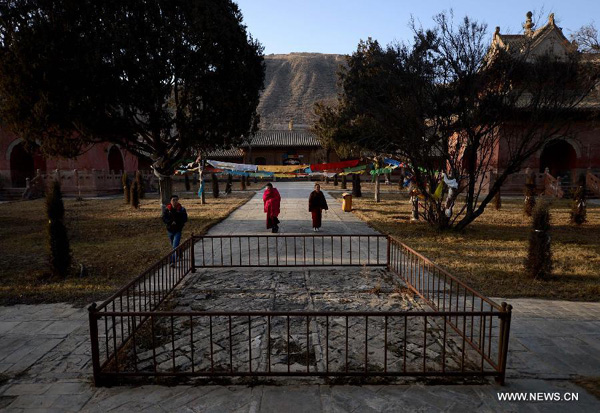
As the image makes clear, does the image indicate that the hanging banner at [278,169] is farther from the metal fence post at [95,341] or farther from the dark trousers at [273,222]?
the metal fence post at [95,341]

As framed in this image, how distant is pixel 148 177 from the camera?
31.9 metres

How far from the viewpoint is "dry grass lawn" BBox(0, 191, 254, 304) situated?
21.4 ft

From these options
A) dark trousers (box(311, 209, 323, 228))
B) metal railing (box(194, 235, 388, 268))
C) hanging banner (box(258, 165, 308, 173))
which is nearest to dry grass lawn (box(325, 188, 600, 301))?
metal railing (box(194, 235, 388, 268))

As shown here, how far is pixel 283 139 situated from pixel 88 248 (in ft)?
137

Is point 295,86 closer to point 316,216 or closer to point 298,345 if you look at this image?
point 316,216

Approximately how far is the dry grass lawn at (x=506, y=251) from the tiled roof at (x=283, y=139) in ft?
111

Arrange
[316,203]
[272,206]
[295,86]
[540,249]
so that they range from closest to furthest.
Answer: [540,249]
[272,206]
[316,203]
[295,86]

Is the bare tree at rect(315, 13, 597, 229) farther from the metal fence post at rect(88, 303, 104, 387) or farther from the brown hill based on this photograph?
the brown hill

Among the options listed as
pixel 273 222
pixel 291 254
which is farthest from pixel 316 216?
pixel 291 254

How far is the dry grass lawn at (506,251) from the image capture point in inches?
256

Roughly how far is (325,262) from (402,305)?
9.21 feet

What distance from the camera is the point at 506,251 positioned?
9.22 metres

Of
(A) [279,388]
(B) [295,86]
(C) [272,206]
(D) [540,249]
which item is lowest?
(A) [279,388]

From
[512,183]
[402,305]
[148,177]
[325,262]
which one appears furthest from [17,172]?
[512,183]
